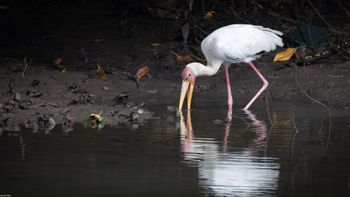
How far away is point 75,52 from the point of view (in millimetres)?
15609

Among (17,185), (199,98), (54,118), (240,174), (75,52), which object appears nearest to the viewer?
(17,185)

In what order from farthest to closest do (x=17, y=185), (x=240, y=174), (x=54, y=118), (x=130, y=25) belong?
(x=130, y=25) → (x=54, y=118) → (x=240, y=174) → (x=17, y=185)

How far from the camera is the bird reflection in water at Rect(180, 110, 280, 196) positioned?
21.6 ft

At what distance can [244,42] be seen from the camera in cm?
1258

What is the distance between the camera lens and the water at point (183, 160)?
21.4ft

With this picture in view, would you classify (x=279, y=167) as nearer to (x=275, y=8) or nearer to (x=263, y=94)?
(x=263, y=94)

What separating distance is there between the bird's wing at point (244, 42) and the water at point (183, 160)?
2.42m

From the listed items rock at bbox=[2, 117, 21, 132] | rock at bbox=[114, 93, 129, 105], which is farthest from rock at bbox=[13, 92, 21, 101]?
rock at bbox=[114, 93, 129, 105]

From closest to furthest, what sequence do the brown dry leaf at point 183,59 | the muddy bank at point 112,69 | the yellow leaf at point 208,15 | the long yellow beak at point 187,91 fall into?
the muddy bank at point 112,69 → the long yellow beak at point 187,91 → the brown dry leaf at point 183,59 → the yellow leaf at point 208,15

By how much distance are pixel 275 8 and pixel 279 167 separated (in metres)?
10.2

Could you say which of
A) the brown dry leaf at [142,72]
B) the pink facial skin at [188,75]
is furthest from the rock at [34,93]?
the brown dry leaf at [142,72]

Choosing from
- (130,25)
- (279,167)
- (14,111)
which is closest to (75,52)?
(130,25)

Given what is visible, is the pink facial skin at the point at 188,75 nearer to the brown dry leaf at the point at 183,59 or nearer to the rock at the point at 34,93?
the rock at the point at 34,93

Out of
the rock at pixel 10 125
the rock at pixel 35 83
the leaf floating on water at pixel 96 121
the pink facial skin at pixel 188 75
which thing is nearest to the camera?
the rock at pixel 10 125
